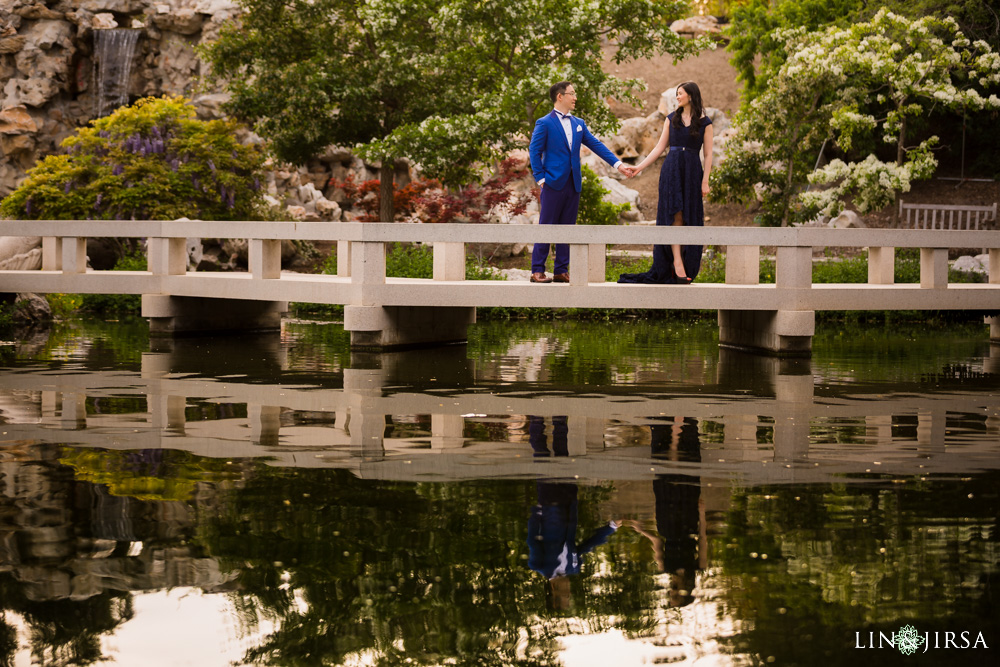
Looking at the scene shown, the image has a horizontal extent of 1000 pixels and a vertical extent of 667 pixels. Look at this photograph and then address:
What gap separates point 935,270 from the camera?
13.0 metres

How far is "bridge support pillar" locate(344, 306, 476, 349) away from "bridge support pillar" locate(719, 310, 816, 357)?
3.34 m

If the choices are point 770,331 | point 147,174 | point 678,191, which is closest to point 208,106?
point 147,174

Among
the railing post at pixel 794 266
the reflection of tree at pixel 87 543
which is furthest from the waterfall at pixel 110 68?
the reflection of tree at pixel 87 543

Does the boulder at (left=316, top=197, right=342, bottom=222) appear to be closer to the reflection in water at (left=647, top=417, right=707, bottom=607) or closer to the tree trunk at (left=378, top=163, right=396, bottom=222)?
the tree trunk at (left=378, top=163, right=396, bottom=222)

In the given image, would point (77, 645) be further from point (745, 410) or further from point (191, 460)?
point (745, 410)

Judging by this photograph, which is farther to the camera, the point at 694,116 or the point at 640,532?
the point at 694,116

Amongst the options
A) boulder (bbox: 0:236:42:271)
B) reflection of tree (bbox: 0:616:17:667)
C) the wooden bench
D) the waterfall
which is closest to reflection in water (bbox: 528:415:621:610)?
reflection of tree (bbox: 0:616:17:667)

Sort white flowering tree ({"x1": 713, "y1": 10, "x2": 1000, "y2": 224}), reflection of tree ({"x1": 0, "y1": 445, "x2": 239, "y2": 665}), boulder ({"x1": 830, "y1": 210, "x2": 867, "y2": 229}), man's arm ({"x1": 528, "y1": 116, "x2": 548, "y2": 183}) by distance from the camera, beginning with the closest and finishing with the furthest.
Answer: reflection of tree ({"x1": 0, "y1": 445, "x2": 239, "y2": 665})
man's arm ({"x1": 528, "y1": 116, "x2": 548, "y2": 183})
white flowering tree ({"x1": 713, "y1": 10, "x2": 1000, "y2": 224})
boulder ({"x1": 830, "y1": 210, "x2": 867, "y2": 229})

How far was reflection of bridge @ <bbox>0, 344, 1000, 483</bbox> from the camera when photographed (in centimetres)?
626

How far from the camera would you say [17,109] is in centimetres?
3033

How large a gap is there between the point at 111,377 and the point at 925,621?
27.1 ft

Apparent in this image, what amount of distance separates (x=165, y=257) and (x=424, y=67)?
881 centimetres

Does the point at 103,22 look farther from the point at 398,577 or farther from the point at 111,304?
the point at 398,577

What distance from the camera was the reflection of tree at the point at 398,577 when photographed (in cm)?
356
